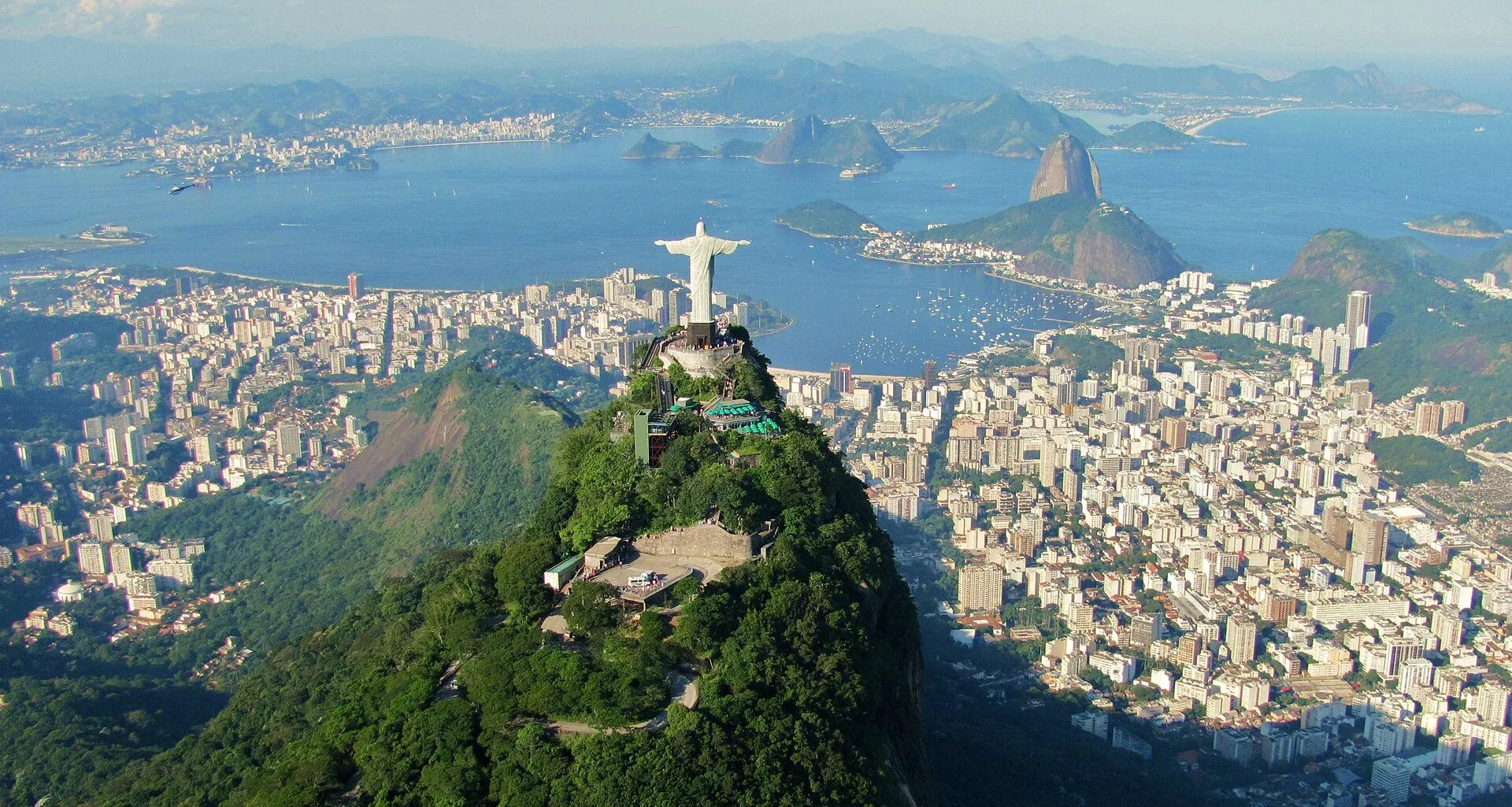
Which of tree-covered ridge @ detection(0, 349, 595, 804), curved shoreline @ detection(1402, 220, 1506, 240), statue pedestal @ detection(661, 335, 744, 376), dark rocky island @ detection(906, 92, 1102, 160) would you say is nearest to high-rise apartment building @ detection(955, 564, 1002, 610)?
tree-covered ridge @ detection(0, 349, 595, 804)

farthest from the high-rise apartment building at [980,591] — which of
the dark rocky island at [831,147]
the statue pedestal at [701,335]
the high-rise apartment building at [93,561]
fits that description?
the dark rocky island at [831,147]

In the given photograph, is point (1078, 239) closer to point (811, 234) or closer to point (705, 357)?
point (811, 234)

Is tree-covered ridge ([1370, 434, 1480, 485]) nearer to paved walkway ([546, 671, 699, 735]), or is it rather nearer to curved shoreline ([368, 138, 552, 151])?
paved walkway ([546, 671, 699, 735])

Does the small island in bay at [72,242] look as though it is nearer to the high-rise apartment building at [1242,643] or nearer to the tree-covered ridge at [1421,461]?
the tree-covered ridge at [1421,461]

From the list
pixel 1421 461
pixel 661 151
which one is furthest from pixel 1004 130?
pixel 1421 461

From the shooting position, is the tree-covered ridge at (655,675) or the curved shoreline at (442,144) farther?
the curved shoreline at (442,144)

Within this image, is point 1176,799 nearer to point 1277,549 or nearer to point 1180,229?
point 1277,549

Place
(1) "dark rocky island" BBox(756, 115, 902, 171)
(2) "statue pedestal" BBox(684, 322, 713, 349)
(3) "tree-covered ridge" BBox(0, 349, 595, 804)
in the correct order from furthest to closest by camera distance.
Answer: (1) "dark rocky island" BBox(756, 115, 902, 171)
(3) "tree-covered ridge" BBox(0, 349, 595, 804)
(2) "statue pedestal" BBox(684, 322, 713, 349)
